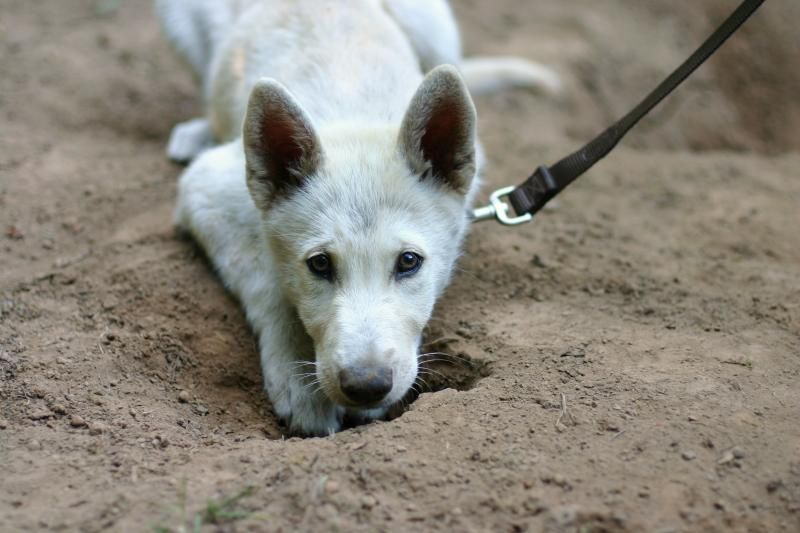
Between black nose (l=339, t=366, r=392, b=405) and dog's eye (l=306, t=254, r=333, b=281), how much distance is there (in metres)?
0.55

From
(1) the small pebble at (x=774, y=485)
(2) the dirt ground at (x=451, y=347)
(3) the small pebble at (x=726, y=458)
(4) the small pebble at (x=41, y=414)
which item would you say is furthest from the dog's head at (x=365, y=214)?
(1) the small pebble at (x=774, y=485)

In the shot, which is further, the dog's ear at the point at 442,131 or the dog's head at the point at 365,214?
the dog's ear at the point at 442,131

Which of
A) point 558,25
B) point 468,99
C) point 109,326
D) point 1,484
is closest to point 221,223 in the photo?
point 109,326

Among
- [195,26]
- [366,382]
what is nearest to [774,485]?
[366,382]

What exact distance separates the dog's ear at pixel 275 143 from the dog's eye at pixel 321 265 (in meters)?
0.40

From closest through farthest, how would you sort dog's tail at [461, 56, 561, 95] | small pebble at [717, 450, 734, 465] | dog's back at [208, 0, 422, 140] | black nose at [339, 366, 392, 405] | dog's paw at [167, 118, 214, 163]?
small pebble at [717, 450, 734, 465], black nose at [339, 366, 392, 405], dog's back at [208, 0, 422, 140], dog's paw at [167, 118, 214, 163], dog's tail at [461, 56, 561, 95]

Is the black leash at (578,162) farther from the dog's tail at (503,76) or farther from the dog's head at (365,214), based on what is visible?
the dog's tail at (503,76)

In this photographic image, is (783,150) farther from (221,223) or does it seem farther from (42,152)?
(42,152)

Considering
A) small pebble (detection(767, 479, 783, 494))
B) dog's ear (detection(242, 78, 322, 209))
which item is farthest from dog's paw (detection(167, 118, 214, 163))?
small pebble (detection(767, 479, 783, 494))

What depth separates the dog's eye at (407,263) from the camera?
355cm

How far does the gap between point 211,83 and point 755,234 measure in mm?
3649

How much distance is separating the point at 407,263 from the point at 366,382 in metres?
0.65

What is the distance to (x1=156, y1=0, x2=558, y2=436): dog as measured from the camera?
3395mm

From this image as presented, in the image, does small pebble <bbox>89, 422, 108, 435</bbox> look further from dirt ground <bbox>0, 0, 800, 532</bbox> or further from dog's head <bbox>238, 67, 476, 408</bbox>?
dog's head <bbox>238, 67, 476, 408</bbox>
